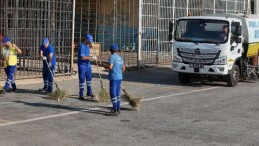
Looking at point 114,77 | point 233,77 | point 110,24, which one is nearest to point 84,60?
point 114,77

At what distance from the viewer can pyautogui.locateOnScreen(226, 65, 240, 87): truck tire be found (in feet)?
53.9

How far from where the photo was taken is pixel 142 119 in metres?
10.5

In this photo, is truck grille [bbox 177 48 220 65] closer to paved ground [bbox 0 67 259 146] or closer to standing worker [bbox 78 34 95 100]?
paved ground [bbox 0 67 259 146]

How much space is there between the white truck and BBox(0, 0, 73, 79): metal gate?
13.2 ft

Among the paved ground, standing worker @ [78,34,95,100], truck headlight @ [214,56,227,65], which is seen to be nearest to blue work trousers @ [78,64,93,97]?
standing worker @ [78,34,95,100]

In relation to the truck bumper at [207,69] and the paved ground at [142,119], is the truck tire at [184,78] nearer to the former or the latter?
the truck bumper at [207,69]

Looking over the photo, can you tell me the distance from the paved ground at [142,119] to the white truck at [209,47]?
0.99 m

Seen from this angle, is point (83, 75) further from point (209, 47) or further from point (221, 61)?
point (221, 61)

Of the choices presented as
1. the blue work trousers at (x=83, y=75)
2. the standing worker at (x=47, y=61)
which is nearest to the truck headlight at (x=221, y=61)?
the blue work trousers at (x=83, y=75)

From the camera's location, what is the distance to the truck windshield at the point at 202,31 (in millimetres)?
16094

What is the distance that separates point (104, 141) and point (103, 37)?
17.6 m

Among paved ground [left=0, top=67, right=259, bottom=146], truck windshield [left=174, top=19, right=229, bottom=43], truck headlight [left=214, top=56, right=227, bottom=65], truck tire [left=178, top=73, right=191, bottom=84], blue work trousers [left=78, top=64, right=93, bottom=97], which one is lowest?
paved ground [left=0, top=67, right=259, bottom=146]

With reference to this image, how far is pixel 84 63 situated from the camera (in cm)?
1284

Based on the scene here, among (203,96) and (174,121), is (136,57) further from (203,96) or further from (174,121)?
(174,121)
